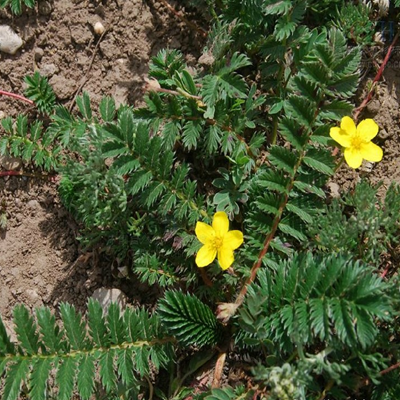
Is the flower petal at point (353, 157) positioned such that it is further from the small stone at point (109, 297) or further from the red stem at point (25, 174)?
the red stem at point (25, 174)

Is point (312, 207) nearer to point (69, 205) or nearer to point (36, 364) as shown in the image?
point (69, 205)

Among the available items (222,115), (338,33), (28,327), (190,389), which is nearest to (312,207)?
(222,115)

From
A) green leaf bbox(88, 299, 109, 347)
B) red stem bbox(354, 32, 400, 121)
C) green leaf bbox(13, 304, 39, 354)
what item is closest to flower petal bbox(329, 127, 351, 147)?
red stem bbox(354, 32, 400, 121)

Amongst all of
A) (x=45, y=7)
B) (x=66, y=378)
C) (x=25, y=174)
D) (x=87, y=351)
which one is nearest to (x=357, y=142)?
(x=87, y=351)

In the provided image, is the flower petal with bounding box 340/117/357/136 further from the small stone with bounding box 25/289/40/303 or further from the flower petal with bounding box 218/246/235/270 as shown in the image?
the small stone with bounding box 25/289/40/303

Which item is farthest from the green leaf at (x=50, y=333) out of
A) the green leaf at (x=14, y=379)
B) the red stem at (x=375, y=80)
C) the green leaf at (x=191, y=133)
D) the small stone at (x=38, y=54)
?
the red stem at (x=375, y=80)

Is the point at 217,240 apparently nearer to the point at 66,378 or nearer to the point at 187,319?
the point at 187,319
